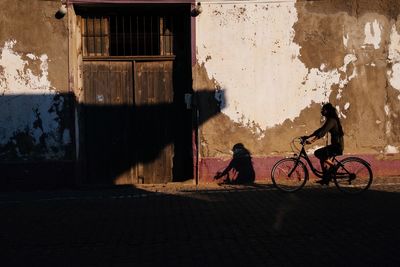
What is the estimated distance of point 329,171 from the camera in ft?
29.8

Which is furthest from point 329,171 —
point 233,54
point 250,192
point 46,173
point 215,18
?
point 46,173

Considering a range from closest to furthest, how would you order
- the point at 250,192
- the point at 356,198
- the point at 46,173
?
the point at 356,198 < the point at 250,192 < the point at 46,173

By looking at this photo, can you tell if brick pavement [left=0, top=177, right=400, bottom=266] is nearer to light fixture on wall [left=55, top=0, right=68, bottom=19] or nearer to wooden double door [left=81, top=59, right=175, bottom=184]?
wooden double door [left=81, top=59, right=175, bottom=184]

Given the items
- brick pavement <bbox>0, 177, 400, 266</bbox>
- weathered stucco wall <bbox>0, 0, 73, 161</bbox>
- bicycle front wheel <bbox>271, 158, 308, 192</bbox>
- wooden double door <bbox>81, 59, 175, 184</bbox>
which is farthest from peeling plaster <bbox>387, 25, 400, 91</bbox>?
weathered stucco wall <bbox>0, 0, 73, 161</bbox>

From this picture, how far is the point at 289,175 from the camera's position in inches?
362

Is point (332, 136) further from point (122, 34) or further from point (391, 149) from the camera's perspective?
point (122, 34)

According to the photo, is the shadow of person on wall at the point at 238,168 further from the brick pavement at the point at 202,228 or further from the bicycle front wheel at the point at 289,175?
the bicycle front wheel at the point at 289,175

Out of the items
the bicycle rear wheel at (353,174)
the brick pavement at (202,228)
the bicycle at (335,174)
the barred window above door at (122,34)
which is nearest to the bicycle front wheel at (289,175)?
the bicycle at (335,174)

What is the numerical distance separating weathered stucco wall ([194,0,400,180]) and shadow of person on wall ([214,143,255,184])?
0.19m

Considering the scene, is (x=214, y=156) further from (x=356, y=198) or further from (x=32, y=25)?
(x=32, y=25)

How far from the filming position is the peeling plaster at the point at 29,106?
10.1 meters

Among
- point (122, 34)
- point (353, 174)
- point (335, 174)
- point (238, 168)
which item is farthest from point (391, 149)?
point (122, 34)

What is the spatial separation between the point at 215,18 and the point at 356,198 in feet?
15.7

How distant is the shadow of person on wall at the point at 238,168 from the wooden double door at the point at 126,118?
1.43 meters
